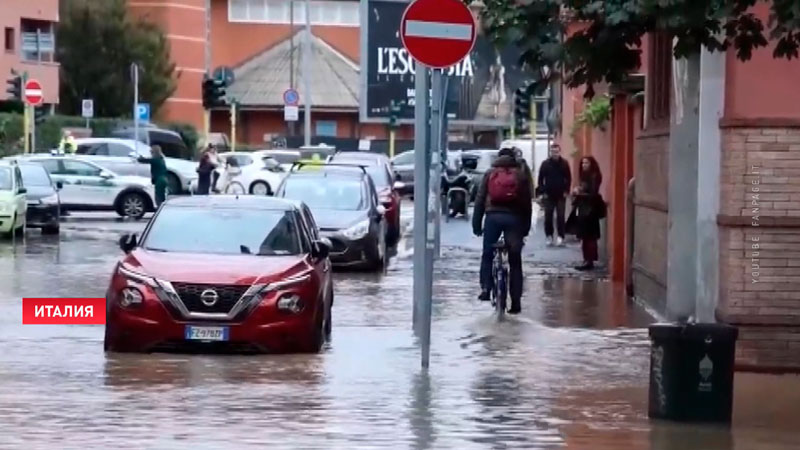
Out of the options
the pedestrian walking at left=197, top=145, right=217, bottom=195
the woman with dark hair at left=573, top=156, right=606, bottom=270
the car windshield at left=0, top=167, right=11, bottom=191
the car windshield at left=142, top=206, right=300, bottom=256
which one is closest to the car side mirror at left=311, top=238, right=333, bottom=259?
the car windshield at left=142, top=206, right=300, bottom=256

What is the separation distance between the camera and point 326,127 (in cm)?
8812

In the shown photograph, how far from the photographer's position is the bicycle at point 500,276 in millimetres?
18938

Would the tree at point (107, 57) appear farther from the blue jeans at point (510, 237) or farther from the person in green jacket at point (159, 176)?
the blue jeans at point (510, 237)

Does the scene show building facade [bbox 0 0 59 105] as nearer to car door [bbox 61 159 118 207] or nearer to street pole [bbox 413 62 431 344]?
car door [bbox 61 159 118 207]

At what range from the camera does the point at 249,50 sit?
90.9 meters

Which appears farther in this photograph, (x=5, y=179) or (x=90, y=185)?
(x=90, y=185)

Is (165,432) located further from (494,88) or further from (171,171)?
(494,88)

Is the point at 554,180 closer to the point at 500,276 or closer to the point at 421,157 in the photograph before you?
the point at 500,276

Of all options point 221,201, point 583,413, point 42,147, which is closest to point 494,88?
point 42,147

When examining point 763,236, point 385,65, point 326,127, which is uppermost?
point 385,65

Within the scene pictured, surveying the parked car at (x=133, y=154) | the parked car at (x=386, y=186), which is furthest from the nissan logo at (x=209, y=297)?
the parked car at (x=133, y=154)

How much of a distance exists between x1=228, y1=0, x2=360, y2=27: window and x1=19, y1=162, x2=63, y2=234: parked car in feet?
181

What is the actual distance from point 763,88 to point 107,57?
60906 mm

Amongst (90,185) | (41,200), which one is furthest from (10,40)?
(41,200)
